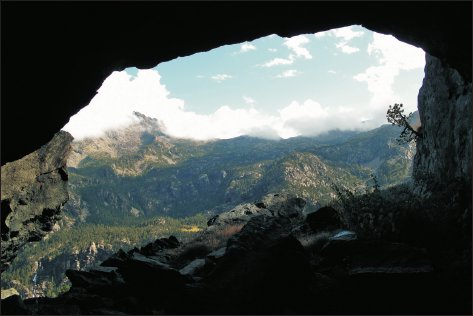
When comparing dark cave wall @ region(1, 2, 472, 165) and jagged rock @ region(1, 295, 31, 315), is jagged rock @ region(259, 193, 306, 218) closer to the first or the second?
dark cave wall @ region(1, 2, 472, 165)

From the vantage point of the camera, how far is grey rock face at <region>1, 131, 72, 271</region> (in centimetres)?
3253

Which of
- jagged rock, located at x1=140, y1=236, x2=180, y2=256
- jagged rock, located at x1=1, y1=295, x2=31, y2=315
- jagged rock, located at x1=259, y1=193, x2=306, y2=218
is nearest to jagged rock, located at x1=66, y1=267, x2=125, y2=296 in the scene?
jagged rock, located at x1=1, y1=295, x2=31, y2=315

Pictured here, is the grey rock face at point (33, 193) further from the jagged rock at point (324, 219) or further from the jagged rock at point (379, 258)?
the jagged rock at point (379, 258)

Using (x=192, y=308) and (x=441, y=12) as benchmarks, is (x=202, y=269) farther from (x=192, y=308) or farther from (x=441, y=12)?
(x=441, y=12)

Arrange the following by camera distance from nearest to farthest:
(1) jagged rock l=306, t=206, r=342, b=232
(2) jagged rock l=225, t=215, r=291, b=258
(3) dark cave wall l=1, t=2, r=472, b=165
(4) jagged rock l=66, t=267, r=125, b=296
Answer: (3) dark cave wall l=1, t=2, r=472, b=165, (4) jagged rock l=66, t=267, r=125, b=296, (2) jagged rock l=225, t=215, r=291, b=258, (1) jagged rock l=306, t=206, r=342, b=232

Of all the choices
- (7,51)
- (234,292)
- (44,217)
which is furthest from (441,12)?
(44,217)

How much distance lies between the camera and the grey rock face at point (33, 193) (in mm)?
32531

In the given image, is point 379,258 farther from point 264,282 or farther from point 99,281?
point 99,281

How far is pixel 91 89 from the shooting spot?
38.4 ft

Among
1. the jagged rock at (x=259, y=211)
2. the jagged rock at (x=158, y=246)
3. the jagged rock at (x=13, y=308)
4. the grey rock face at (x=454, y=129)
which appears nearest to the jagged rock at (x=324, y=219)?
the grey rock face at (x=454, y=129)

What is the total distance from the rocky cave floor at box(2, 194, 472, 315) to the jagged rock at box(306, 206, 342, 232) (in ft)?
19.4

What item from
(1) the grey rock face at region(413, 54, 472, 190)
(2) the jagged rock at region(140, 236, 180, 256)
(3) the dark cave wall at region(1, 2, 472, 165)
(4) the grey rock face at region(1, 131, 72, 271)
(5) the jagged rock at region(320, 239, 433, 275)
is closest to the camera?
(5) the jagged rock at region(320, 239, 433, 275)

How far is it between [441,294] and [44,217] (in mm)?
40506

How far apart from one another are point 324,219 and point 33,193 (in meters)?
29.9
